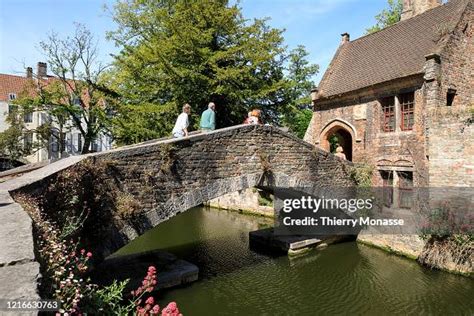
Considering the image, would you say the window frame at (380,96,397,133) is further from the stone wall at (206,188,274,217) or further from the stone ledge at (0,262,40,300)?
the stone ledge at (0,262,40,300)

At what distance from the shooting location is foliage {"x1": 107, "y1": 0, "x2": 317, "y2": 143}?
16781mm

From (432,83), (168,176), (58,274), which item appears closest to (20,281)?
(58,274)

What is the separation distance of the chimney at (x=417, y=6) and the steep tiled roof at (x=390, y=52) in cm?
202

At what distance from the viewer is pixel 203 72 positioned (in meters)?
17.6

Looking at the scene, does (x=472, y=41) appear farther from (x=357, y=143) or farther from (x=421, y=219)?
(x=421, y=219)

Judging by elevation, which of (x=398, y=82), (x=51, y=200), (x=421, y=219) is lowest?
(x=421, y=219)

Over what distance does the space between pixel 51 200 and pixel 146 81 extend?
42.0 ft

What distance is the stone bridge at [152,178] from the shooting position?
6.57 meters

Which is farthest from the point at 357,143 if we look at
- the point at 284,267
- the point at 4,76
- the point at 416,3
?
the point at 4,76

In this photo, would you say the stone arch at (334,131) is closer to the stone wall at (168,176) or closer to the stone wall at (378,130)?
the stone wall at (378,130)

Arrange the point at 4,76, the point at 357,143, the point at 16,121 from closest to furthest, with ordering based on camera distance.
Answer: the point at 357,143 < the point at 16,121 < the point at 4,76

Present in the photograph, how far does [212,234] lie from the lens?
1625cm

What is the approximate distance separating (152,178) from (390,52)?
12044 millimetres

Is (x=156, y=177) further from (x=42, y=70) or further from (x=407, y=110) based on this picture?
(x=42, y=70)
